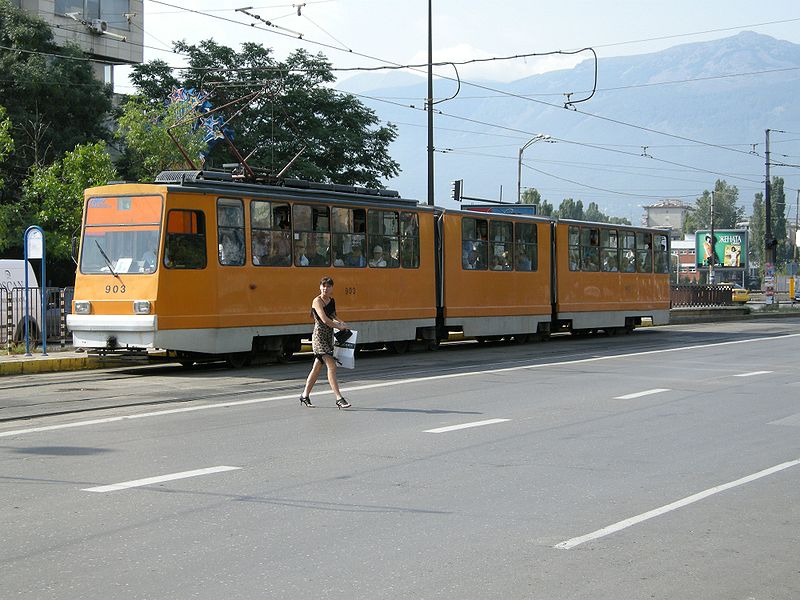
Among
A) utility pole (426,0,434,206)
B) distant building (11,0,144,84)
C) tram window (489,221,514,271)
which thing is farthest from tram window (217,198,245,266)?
distant building (11,0,144,84)

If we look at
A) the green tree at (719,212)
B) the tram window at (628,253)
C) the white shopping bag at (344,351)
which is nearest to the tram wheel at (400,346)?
the tram window at (628,253)

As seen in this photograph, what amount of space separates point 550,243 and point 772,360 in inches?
333

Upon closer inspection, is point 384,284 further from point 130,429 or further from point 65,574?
point 65,574

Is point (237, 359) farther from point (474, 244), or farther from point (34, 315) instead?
point (474, 244)

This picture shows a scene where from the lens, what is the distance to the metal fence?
2344 centimetres

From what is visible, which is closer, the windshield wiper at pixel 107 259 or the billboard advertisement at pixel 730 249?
the windshield wiper at pixel 107 259

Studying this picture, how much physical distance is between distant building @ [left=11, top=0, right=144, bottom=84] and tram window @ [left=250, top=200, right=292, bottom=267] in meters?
36.6

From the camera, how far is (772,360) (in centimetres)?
2373

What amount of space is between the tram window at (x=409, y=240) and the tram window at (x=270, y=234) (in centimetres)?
391

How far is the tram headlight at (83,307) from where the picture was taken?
1977 centimetres

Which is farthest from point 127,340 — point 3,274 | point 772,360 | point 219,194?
point 772,360

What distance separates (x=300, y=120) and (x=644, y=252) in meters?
28.2

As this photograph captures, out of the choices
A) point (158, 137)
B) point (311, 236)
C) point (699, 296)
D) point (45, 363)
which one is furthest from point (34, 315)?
point (699, 296)

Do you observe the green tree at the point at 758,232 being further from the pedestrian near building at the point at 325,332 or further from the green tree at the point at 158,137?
the pedestrian near building at the point at 325,332
